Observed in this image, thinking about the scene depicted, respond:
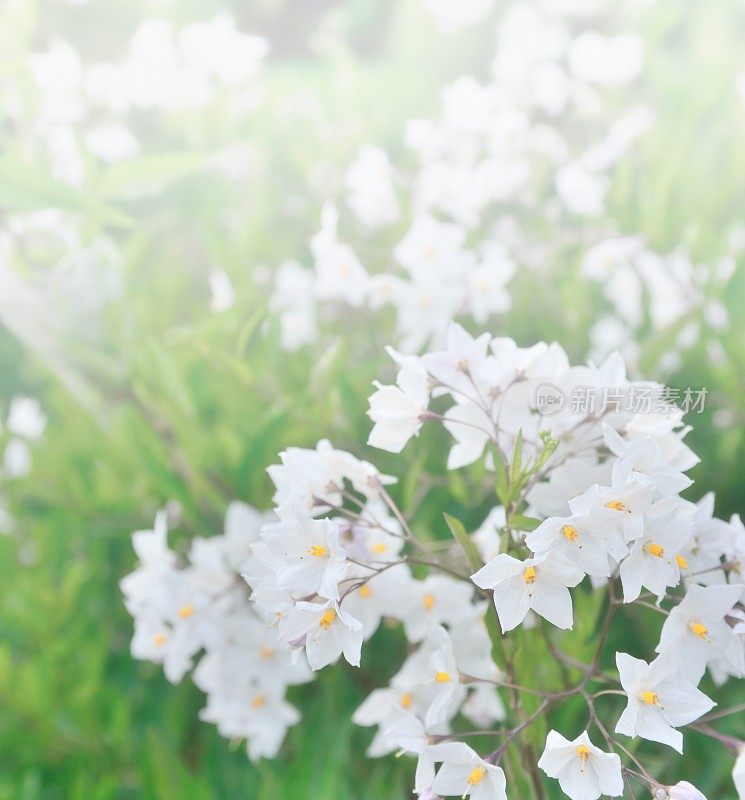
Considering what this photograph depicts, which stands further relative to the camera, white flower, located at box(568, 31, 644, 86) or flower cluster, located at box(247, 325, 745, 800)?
white flower, located at box(568, 31, 644, 86)

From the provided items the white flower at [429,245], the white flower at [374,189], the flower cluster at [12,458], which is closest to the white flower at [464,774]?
the white flower at [429,245]

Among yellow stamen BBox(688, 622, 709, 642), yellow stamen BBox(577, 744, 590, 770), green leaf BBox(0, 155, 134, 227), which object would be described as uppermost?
green leaf BBox(0, 155, 134, 227)

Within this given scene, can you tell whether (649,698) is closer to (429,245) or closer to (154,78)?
(429,245)

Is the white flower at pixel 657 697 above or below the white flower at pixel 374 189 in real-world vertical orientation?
below

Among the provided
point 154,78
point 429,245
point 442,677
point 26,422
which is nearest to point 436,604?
point 442,677

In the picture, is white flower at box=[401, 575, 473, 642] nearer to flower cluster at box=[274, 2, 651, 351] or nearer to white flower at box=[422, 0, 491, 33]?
flower cluster at box=[274, 2, 651, 351]

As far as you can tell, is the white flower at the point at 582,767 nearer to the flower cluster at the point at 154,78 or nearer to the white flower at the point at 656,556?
the white flower at the point at 656,556

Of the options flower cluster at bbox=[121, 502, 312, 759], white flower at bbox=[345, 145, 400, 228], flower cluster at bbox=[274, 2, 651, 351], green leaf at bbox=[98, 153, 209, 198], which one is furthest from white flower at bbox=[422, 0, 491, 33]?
flower cluster at bbox=[121, 502, 312, 759]
